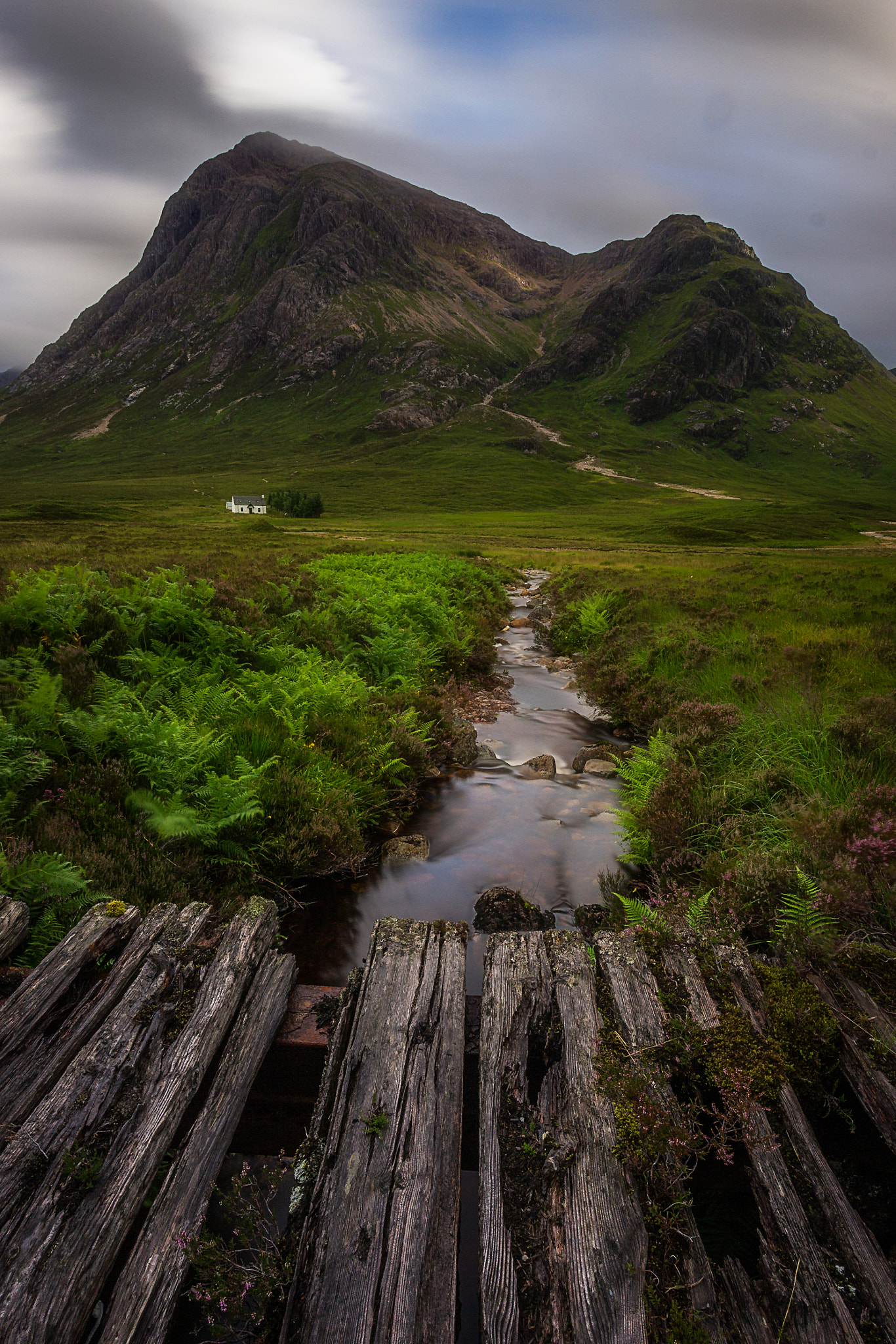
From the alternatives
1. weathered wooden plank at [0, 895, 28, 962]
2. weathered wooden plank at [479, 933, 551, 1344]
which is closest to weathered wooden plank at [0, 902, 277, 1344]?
weathered wooden plank at [0, 895, 28, 962]

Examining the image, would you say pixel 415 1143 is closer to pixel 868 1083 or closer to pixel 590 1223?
pixel 590 1223

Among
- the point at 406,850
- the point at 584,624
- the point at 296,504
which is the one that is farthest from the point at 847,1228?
the point at 296,504

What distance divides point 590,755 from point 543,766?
0.96 metres

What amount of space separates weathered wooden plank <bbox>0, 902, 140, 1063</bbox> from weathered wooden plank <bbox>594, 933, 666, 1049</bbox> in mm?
2805

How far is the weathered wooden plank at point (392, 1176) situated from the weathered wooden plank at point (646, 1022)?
Answer: 83 cm

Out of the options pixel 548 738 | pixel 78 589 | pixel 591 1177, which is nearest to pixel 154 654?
pixel 78 589

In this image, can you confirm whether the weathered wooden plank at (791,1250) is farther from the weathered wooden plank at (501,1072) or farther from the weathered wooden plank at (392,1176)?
the weathered wooden plank at (392,1176)

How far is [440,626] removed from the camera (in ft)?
51.0

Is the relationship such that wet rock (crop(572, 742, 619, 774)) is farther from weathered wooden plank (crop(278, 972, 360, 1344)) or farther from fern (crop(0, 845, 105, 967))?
fern (crop(0, 845, 105, 967))

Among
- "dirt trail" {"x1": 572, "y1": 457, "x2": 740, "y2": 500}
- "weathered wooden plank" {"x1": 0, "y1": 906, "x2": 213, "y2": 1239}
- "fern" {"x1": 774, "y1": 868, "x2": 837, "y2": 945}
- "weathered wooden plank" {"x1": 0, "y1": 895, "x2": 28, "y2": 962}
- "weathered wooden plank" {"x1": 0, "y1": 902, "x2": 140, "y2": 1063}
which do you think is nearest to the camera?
"weathered wooden plank" {"x1": 0, "y1": 906, "x2": 213, "y2": 1239}

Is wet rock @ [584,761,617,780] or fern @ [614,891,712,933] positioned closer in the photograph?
fern @ [614,891,712,933]

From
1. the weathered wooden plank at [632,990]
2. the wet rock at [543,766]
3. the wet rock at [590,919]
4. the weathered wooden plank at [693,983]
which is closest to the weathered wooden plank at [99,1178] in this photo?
the weathered wooden plank at [632,990]

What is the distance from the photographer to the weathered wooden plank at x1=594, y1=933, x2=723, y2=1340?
2154 millimetres

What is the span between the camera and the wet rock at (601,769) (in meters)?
9.70
